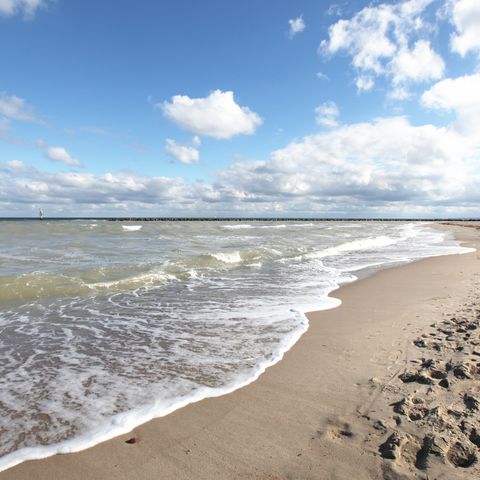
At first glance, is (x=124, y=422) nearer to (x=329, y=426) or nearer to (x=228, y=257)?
(x=329, y=426)

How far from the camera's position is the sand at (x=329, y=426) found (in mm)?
3227

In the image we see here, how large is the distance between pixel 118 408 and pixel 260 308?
16.1ft

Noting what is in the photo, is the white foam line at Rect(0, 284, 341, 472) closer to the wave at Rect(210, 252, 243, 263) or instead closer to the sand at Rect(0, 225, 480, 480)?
the sand at Rect(0, 225, 480, 480)

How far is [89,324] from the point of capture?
25.6 ft

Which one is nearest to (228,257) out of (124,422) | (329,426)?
(124,422)

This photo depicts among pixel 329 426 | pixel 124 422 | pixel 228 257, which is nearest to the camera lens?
pixel 329 426

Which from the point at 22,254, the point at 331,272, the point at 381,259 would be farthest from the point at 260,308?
the point at 22,254

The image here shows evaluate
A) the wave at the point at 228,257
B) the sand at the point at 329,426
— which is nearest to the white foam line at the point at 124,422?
the sand at the point at 329,426

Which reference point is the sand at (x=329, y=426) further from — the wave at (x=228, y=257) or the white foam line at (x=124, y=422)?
the wave at (x=228, y=257)

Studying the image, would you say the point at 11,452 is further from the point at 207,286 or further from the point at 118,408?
the point at 207,286

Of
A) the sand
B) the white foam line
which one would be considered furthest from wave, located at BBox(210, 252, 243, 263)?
the white foam line

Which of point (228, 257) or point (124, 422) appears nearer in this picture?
point (124, 422)

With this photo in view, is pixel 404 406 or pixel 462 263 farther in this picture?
pixel 462 263

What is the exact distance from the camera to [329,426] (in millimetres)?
3838
